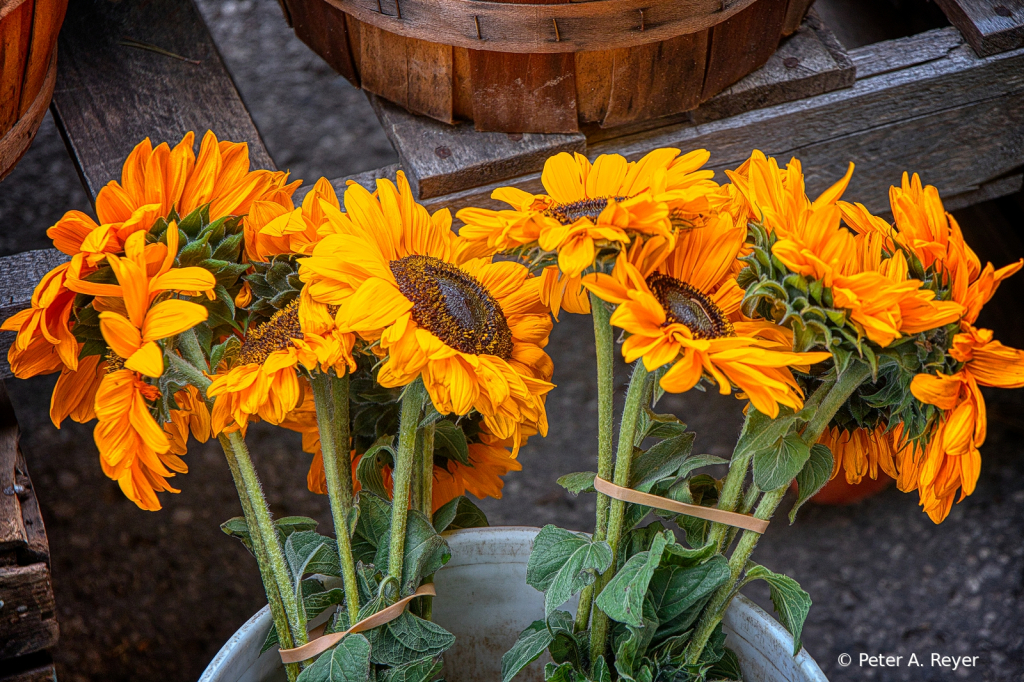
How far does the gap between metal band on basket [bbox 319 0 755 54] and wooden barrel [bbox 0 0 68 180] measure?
13.5 inches

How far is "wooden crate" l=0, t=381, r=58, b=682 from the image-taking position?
95cm

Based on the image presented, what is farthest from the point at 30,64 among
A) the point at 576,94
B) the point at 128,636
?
the point at 128,636

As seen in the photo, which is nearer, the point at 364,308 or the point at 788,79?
the point at 364,308

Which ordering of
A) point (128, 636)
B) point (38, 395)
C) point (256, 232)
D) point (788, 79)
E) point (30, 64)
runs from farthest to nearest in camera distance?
point (38, 395)
point (128, 636)
point (788, 79)
point (30, 64)
point (256, 232)

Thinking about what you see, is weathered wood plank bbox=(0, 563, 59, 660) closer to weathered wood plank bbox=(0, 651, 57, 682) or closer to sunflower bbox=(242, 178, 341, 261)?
weathered wood plank bbox=(0, 651, 57, 682)

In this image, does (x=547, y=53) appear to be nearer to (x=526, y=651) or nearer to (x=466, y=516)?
(x=466, y=516)

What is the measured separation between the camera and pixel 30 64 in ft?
3.25

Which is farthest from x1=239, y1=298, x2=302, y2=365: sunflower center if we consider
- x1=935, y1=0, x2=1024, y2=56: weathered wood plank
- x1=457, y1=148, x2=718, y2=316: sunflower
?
x1=935, y1=0, x2=1024, y2=56: weathered wood plank

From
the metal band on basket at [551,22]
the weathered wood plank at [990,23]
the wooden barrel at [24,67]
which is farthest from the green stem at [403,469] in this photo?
the weathered wood plank at [990,23]

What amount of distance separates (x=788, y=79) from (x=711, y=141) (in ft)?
0.40

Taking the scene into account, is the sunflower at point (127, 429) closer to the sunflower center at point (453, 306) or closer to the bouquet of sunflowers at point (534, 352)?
the bouquet of sunflowers at point (534, 352)

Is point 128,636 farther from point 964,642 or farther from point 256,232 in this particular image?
point 964,642

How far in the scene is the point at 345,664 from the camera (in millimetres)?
732

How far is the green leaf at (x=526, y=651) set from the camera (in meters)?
0.77
